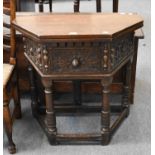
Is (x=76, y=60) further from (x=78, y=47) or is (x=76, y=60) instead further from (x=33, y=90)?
(x=33, y=90)

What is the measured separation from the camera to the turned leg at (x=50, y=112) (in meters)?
1.64

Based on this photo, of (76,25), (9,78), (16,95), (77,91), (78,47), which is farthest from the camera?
(77,91)

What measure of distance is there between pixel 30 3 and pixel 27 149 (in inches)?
66.5

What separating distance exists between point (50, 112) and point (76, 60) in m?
0.38

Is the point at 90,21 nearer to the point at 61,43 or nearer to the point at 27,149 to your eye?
the point at 61,43

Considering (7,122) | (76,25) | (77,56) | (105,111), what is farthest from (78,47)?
(7,122)

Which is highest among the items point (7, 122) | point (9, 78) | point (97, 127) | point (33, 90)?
point (9, 78)

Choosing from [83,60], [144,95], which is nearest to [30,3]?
[144,95]

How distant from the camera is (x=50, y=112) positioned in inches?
68.1

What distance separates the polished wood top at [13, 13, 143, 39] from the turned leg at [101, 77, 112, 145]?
0.26m

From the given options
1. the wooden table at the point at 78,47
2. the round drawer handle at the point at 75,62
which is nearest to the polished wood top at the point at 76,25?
the wooden table at the point at 78,47

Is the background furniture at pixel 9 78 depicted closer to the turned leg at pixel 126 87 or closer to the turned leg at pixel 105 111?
the turned leg at pixel 105 111

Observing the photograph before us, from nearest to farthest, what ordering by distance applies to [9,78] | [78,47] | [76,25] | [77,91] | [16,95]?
1. [78,47]
2. [76,25]
3. [9,78]
4. [16,95]
5. [77,91]

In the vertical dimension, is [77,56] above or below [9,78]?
above
